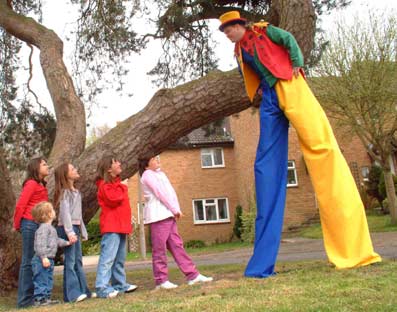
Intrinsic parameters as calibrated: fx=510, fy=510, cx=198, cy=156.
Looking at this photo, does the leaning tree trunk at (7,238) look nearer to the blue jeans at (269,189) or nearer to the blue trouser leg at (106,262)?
the blue trouser leg at (106,262)

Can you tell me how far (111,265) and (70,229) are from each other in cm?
58

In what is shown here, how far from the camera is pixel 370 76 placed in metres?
17.3

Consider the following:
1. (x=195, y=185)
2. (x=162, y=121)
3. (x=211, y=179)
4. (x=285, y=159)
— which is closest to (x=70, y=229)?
(x=162, y=121)

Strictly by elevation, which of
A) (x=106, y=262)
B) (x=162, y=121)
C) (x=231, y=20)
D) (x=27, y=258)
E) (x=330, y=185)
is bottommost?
(x=106, y=262)

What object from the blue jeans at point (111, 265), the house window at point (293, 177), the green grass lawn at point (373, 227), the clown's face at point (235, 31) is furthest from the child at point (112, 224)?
the house window at point (293, 177)

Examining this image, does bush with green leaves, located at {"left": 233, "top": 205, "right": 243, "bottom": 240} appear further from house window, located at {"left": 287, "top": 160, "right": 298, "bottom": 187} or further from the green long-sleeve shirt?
the green long-sleeve shirt

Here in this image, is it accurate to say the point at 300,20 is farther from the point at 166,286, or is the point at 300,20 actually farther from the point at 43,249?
the point at 43,249

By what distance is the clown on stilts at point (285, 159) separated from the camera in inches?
187

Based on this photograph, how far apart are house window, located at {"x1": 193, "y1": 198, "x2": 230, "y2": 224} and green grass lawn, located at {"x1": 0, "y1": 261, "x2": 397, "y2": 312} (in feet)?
75.1

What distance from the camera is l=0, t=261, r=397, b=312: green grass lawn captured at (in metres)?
3.32

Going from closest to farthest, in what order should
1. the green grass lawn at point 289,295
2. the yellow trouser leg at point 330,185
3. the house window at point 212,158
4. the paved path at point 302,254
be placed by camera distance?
the green grass lawn at point 289,295
the yellow trouser leg at point 330,185
the paved path at point 302,254
the house window at point 212,158

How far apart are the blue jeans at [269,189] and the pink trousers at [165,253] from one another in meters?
0.74

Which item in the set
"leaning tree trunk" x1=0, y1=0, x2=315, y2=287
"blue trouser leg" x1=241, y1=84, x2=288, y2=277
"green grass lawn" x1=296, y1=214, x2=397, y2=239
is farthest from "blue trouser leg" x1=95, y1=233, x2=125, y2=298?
"green grass lawn" x1=296, y1=214, x2=397, y2=239

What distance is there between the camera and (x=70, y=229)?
5410mm
